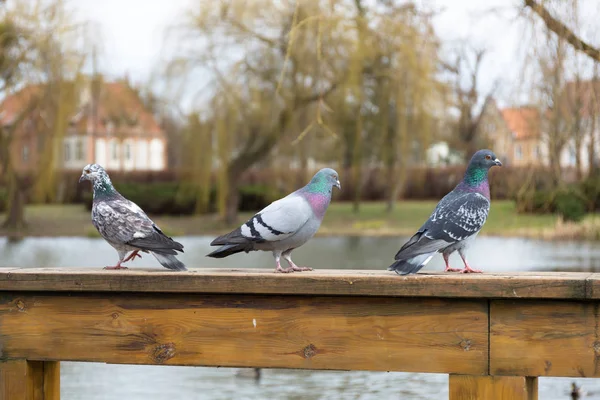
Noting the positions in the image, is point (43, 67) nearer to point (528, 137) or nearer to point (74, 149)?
point (74, 149)

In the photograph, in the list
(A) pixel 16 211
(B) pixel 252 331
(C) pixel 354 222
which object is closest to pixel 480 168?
(B) pixel 252 331

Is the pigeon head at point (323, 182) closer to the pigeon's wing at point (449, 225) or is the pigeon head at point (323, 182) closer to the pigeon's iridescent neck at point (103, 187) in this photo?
the pigeon's wing at point (449, 225)

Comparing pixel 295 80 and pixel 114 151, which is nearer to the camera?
pixel 295 80

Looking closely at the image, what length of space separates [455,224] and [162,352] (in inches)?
48.5

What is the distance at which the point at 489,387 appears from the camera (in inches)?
133

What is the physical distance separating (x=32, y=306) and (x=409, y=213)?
77.7 ft

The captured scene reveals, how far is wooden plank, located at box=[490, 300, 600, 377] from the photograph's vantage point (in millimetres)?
3318

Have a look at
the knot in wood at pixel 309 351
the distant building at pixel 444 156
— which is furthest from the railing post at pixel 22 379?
the distant building at pixel 444 156

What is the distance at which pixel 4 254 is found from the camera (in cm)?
2131

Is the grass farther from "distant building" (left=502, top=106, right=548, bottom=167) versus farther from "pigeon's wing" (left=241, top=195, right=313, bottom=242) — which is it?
"pigeon's wing" (left=241, top=195, right=313, bottom=242)

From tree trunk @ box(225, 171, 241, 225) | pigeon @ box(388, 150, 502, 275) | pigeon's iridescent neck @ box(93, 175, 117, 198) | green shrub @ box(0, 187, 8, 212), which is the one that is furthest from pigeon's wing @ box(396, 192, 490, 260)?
green shrub @ box(0, 187, 8, 212)

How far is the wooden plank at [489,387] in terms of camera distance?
132 inches

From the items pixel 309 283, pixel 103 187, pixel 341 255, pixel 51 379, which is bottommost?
pixel 341 255

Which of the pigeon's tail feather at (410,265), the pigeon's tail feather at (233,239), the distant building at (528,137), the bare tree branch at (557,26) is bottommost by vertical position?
the pigeon's tail feather at (410,265)
